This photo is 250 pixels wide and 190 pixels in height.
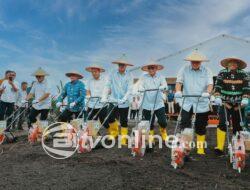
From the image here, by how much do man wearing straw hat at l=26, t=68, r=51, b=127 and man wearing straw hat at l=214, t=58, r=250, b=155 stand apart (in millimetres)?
5253

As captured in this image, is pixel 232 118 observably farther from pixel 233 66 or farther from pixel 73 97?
pixel 73 97

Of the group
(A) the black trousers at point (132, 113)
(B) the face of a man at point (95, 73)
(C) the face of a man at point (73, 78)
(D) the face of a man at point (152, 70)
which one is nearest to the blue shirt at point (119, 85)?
(D) the face of a man at point (152, 70)

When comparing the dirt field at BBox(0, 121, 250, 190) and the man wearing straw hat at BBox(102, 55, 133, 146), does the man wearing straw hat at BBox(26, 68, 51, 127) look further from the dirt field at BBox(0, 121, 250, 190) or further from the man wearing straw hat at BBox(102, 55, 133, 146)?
the dirt field at BBox(0, 121, 250, 190)

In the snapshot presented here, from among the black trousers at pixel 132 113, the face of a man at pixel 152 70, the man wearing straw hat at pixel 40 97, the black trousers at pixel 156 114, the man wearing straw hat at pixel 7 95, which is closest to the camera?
the face of a man at pixel 152 70

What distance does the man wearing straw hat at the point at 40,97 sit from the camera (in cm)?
1164

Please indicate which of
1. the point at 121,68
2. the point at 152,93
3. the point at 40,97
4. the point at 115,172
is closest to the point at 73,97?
the point at 40,97

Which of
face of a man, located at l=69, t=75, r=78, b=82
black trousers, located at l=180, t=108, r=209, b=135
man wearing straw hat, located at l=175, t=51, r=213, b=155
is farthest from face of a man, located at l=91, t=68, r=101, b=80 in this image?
black trousers, located at l=180, t=108, r=209, b=135

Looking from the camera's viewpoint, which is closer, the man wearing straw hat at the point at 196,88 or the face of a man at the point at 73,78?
the man wearing straw hat at the point at 196,88

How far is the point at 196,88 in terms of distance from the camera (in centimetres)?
846

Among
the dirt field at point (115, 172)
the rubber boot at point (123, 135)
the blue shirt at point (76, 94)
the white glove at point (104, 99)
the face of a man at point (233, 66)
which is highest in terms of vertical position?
the face of a man at point (233, 66)

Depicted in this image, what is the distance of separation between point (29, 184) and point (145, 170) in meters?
1.92

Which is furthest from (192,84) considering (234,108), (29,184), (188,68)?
(29,184)

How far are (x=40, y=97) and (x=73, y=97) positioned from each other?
1395mm

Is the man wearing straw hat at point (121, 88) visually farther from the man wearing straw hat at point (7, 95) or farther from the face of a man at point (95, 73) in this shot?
the man wearing straw hat at point (7, 95)
